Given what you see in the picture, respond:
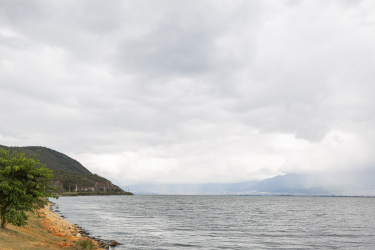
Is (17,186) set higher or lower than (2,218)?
higher

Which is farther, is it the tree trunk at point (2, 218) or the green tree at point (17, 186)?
the tree trunk at point (2, 218)

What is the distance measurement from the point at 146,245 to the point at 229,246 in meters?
9.39

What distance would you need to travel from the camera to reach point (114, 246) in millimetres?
28781

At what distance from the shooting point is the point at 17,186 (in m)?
21.7

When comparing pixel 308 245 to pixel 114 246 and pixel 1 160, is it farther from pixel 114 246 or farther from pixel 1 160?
pixel 1 160

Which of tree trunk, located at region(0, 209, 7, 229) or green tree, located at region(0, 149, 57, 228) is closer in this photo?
green tree, located at region(0, 149, 57, 228)

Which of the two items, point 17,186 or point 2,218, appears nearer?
point 17,186

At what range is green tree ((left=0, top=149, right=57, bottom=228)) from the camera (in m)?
21.3

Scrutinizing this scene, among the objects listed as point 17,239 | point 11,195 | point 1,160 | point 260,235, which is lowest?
point 260,235

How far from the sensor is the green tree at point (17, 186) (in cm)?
2128

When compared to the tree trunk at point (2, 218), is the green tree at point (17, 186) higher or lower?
higher

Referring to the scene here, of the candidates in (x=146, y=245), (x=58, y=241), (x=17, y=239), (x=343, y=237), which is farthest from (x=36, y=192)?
(x=343, y=237)

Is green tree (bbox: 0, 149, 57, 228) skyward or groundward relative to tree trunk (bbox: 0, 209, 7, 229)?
skyward

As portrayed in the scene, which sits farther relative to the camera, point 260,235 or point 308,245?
point 260,235
